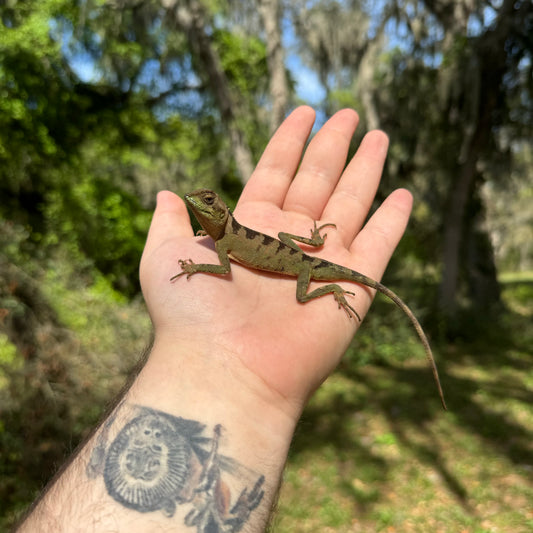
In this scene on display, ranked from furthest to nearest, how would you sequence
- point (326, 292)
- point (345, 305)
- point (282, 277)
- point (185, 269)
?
point (282, 277), point (326, 292), point (345, 305), point (185, 269)

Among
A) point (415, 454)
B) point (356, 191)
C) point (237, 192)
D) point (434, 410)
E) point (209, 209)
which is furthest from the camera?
point (237, 192)

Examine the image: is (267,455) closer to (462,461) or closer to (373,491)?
(373,491)

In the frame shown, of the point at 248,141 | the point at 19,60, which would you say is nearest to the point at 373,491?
the point at 248,141

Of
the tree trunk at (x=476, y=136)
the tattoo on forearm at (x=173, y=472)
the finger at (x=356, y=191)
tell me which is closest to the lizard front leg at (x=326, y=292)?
the finger at (x=356, y=191)

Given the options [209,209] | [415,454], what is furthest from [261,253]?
[415,454]

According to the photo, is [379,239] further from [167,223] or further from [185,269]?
[167,223]

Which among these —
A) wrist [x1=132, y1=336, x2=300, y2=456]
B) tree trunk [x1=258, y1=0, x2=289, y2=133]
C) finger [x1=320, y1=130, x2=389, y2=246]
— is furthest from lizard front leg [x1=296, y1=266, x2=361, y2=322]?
tree trunk [x1=258, y1=0, x2=289, y2=133]
